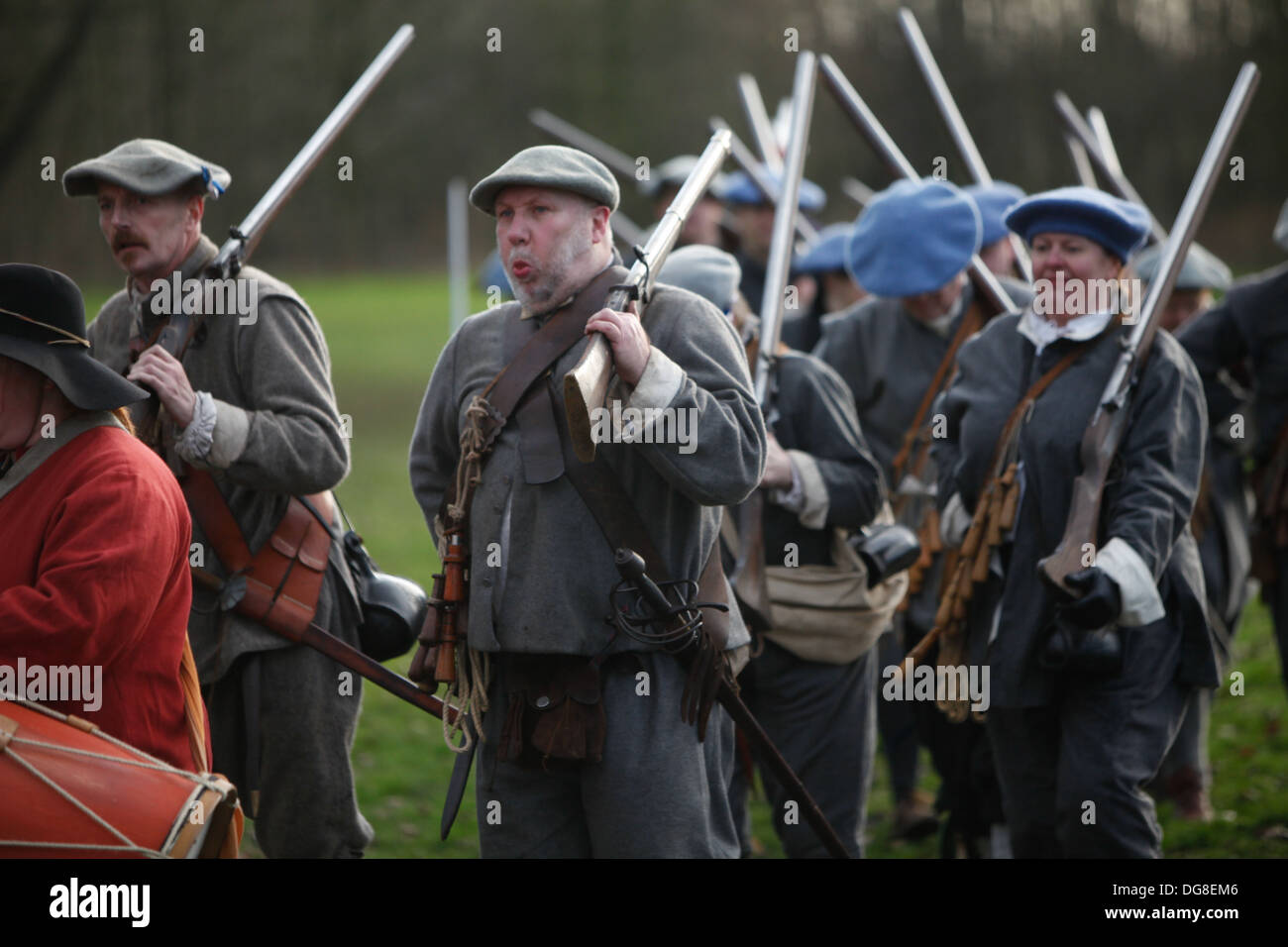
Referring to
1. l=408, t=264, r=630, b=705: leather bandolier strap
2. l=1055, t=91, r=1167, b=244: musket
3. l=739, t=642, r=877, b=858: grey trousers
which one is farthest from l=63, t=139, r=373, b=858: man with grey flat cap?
l=1055, t=91, r=1167, b=244: musket

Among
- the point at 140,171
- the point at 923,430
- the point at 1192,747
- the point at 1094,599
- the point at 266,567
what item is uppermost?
the point at 140,171

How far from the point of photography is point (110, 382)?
357cm

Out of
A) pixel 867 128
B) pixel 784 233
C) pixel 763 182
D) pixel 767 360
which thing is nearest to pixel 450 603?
pixel 767 360

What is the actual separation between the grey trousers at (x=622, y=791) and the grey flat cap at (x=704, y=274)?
1609 mm

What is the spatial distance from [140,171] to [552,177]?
141 centimetres

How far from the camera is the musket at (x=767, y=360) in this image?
16.4 feet

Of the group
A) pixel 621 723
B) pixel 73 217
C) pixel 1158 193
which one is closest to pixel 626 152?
pixel 1158 193

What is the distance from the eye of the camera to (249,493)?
4633mm

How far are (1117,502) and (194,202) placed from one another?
2759 mm

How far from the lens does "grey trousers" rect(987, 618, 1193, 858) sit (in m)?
4.55

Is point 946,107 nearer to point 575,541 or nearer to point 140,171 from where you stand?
point 140,171

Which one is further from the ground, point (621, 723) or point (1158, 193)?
point (1158, 193)

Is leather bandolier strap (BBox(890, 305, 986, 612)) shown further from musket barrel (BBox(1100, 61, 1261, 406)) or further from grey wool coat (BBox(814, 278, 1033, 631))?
musket barrel (BBox(1100, 61, 1261, 406))
